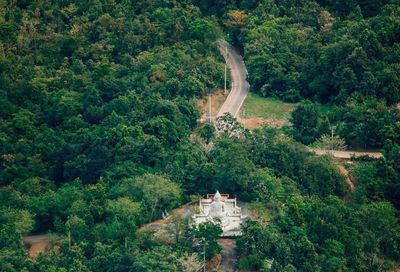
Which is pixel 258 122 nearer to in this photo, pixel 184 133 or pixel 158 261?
pixel 184 133

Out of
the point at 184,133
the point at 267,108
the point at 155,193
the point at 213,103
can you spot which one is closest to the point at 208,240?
the point at 155,193

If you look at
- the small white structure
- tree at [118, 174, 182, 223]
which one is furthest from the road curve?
the small white structure

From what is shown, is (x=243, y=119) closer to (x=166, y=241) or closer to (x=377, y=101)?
(x=377, y=101)

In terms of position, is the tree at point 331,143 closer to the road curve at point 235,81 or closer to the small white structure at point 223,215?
the road curve at point 235,81

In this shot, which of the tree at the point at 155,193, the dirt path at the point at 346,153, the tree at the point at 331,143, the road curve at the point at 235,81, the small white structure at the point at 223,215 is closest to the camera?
the small white structure at the point at 223,215

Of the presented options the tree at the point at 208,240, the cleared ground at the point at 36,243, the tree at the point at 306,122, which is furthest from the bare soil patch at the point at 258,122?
the tree at the point at 208,240

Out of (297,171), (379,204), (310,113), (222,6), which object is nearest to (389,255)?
(379,204)

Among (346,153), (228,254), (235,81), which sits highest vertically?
(235,81)

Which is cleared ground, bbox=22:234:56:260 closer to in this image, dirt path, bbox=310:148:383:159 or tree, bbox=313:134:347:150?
dirt path, bbox=310:148:383:159
